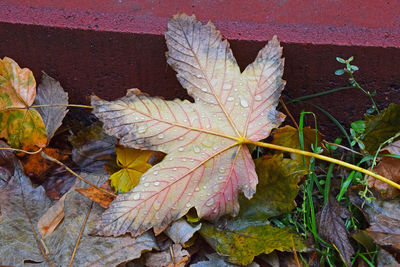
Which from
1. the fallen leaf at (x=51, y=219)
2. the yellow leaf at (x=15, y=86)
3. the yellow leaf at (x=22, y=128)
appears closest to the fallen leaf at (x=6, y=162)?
the yellow leaf at (x=22, y=128)

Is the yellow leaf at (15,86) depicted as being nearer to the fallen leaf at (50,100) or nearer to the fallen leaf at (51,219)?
the fallen leaf at (50,100)

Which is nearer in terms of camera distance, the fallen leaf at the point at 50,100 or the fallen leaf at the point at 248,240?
the fallen leaf at the point at 248,240

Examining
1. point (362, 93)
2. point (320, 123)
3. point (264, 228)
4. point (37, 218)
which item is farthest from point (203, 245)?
point (362, 93)

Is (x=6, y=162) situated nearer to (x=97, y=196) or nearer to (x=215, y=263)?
(x=97, y=196)

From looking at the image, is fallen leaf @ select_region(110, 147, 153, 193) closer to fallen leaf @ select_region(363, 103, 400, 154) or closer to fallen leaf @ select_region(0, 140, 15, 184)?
fallen leaf @ select_region(0, 140, 15, 184)

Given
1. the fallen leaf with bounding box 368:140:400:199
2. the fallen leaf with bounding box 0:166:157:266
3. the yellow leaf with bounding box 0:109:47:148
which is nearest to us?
the fallen leaf with bounding box 0:166:157:266

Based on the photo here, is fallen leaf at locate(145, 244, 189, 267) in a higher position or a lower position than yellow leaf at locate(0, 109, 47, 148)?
lower

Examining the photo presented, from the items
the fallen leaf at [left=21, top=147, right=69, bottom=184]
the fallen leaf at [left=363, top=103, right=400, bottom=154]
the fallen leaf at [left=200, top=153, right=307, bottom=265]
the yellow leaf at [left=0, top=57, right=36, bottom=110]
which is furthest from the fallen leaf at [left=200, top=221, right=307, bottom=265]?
the yellow leaf at [left=0, top=57, right=36, bottom=110]
